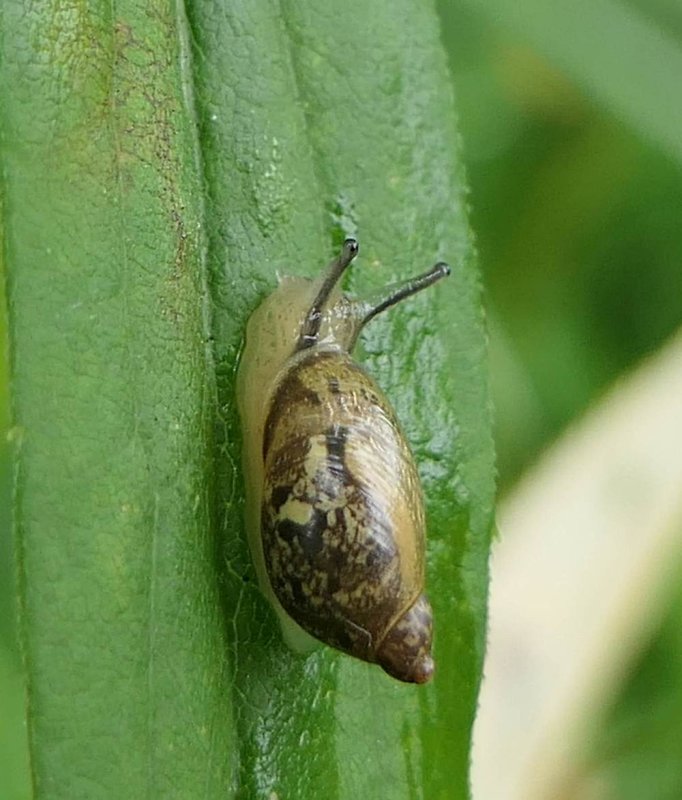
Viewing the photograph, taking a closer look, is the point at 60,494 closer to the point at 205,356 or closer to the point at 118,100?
the point at 205,356

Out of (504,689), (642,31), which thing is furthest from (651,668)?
(642,31)

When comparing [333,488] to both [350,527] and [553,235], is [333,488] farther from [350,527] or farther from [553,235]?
[553,235]

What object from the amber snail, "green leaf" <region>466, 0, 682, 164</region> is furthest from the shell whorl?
"green leaf" <region>466, 0, 682, 164</region>

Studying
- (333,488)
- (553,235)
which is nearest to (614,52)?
(553,235)

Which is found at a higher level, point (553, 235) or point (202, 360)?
point (553, 235)

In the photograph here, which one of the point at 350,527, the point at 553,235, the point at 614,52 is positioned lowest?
the point at 350,527

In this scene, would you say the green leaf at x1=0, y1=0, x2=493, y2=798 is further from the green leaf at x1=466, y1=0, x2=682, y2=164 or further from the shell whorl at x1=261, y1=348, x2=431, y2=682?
the green leaf at x1=466, y1=0, x2=682, y2=164

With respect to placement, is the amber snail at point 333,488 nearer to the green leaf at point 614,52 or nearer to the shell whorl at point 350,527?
the shell whorl at point 350,527
